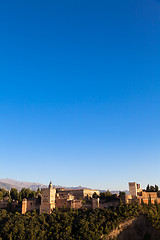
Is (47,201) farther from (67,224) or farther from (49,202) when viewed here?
(67,224)

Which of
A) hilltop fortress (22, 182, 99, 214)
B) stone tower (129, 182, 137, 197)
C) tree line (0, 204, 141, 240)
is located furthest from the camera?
stone tower (129, 182, 137, 197)

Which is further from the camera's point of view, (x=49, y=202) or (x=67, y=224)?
(x=49, y=202)

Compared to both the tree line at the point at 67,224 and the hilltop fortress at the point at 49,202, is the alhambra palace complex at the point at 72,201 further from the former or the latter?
the tree line at the point at 67,224

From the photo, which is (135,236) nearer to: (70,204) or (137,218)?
(137,218)

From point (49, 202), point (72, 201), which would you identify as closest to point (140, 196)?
point (72, 201)

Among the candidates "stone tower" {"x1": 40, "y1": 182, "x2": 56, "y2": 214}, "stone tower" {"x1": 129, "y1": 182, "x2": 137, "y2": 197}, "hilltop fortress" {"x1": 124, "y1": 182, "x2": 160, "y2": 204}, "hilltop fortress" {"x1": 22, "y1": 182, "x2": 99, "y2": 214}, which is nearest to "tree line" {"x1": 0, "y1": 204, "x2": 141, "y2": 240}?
"stone tower" {"x1": 40, "y1": 182, "x2": 56, "y2": 214}

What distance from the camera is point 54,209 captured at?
46.7 meters

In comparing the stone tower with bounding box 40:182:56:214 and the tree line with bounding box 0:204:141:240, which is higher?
the stone tower with bounding box 40:182:56:214

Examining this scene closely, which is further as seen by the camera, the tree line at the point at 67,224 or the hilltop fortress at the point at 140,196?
the hilltop fortress at the point at 140,196

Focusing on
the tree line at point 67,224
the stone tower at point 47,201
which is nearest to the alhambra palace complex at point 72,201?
the stone tower at point 47,201

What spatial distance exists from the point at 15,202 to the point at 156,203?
29264mm

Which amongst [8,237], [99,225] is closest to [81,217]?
[99,225]

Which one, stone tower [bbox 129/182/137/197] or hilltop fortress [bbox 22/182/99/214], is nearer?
hilltop fortress [bbox 22/182/99/214]

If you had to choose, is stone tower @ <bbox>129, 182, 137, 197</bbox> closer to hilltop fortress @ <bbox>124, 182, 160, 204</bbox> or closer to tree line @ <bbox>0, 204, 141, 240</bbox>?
hilltop fortress @ <bbox>124, 182, 160, 204</bbox>
